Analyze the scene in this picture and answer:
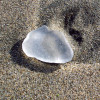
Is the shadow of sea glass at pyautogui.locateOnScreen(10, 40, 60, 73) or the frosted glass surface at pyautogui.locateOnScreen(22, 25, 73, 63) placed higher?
the frosted glass surface at pyautogui.locateOnScreen(22, 25, 73, 63)

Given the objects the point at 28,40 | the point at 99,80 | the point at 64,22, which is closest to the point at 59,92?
the point at 99,80

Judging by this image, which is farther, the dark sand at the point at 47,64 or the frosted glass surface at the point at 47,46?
the frosted glass surface at the point at 47,46

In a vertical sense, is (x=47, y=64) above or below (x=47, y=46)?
below

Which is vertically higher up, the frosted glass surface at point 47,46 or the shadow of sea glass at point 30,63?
the frosted glass surface at point 47,46

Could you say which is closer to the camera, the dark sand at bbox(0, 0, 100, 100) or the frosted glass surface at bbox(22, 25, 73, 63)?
the dark sand at bbox(0, 0, 100, 100)
